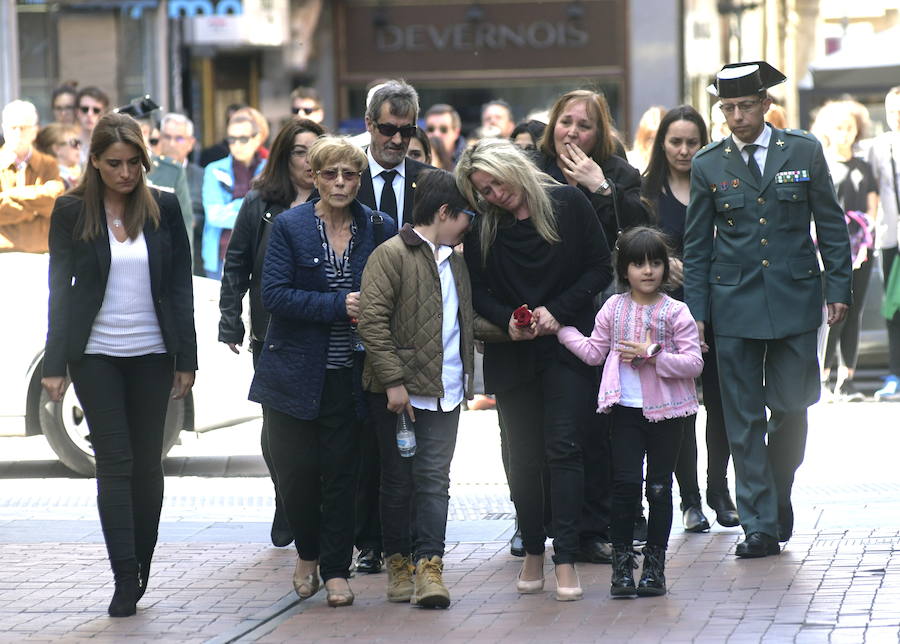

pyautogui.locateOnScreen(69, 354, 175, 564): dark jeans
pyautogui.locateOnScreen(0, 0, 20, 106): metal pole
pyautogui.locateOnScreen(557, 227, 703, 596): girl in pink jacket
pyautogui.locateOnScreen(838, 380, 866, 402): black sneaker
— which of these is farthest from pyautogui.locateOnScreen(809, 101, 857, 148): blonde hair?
pyautogui.locateOnScreen(0, 0, 20, 106): metal pole

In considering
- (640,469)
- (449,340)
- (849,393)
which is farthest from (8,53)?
(640,469)

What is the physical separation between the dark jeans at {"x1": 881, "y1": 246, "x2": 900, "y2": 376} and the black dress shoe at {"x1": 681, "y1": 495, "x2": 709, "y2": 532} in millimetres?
6022

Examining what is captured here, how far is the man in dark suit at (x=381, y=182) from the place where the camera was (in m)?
8.24

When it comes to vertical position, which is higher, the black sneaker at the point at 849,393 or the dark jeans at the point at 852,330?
the dark jeans at the point at 852,330

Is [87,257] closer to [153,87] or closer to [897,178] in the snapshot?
[897,178]

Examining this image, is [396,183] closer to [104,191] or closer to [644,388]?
[104,191]

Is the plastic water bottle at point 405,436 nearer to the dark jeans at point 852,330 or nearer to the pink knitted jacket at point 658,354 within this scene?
the pink knitted jacket at point 658,354

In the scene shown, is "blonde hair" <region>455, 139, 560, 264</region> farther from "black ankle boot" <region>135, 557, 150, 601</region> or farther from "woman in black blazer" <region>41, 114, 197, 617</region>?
"black ankle boot" <region>135, 557, 150, 601</region>

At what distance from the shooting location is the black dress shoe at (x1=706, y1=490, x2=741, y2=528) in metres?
8.99

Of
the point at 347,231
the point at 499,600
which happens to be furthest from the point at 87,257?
the point at 499,600

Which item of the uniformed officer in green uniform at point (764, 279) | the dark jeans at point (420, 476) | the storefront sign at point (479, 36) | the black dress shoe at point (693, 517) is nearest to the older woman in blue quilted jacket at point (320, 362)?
the dark jeans at point (420, 476)

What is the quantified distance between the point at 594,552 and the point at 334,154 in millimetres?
2118

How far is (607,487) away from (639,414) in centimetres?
98

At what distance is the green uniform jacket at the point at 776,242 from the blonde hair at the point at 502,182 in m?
1.13
